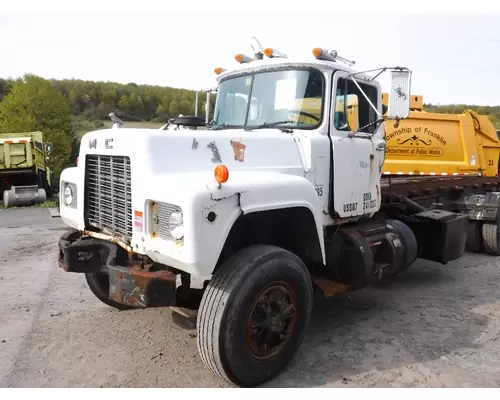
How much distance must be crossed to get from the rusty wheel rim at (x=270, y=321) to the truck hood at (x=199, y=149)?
1.07 metres

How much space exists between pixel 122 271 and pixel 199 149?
1.11 m

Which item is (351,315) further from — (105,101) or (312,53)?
(105,101)

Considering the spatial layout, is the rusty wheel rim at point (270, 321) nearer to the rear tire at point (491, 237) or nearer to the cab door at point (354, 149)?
the cab door at point (354, 149)

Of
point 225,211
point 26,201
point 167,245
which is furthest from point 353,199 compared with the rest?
point 26,201

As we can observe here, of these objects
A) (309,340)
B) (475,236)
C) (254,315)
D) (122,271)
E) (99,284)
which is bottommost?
(309,340)

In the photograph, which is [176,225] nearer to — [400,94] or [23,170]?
[400,94]

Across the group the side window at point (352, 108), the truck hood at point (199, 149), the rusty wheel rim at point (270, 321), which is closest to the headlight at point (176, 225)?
the truck hood at point (199, 149)

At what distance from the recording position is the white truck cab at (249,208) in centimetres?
308

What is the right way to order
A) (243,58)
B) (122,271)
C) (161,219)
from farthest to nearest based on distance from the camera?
(243,58) < (122,271) < (161,219)

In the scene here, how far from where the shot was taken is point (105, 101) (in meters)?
44.2

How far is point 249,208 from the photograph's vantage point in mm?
3217

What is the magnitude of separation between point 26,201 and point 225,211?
14.0 meters

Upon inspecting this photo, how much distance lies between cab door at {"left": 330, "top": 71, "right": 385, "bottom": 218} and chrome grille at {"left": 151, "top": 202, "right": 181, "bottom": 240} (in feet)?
6.14

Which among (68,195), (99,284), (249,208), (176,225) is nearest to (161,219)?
(176,225)
